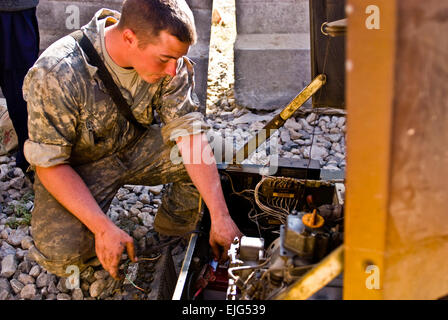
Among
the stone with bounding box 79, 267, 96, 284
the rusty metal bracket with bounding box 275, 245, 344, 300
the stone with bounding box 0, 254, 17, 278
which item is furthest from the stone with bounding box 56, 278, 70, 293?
the rusty metal bracket with bounding box 275, 245, 344, 300

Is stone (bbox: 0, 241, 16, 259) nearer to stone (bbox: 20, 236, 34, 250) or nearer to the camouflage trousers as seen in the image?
stone (bbox: 20, 236, 34, 250)

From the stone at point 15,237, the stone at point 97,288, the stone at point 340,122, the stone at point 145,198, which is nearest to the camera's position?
the stone at point 97,288

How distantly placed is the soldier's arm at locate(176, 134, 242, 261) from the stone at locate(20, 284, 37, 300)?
1137mm

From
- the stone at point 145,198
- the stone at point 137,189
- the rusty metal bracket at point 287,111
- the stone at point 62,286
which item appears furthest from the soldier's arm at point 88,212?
the stone at point 137,189

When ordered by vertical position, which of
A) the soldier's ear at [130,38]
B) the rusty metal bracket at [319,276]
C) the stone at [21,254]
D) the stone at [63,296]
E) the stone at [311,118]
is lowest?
the stone at [63,296]

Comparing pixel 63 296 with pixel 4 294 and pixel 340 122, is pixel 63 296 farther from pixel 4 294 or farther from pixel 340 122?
pixel 340 122

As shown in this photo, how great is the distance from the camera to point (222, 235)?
7.66 ft

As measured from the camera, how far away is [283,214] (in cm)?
251

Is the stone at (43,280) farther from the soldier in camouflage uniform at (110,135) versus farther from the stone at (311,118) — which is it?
the stone at (311,118)

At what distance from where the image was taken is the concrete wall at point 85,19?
16.1ft

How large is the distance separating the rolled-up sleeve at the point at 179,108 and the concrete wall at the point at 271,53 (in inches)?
84.7

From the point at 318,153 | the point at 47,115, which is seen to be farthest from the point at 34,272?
the point at 318,153

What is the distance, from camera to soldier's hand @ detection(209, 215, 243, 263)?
7.63ft
